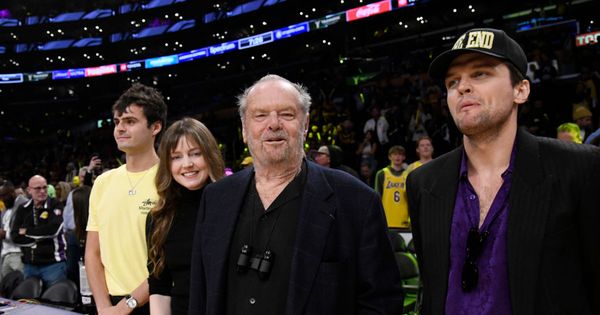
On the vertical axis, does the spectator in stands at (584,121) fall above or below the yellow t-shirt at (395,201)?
above

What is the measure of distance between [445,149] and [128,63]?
74.2ft

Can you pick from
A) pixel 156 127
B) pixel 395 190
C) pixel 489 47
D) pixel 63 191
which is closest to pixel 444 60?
pixel 489 47

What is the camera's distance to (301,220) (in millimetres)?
1832

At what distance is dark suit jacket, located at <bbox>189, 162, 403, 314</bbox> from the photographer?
5.74 feet

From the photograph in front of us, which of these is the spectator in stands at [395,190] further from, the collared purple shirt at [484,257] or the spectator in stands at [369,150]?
the collared purple shirt at [484,257]

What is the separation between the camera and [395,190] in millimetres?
6246

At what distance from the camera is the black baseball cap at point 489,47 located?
1649mm

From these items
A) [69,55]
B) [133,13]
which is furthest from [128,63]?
[69,55]

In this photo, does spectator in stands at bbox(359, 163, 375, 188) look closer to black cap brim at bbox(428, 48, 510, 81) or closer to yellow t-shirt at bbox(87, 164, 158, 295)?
yellow t-shirt at bbox(87, 164, 158, 295)

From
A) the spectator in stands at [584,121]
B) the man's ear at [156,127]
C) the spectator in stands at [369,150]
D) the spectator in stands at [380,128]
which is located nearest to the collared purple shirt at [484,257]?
the man's ear at [156,127]

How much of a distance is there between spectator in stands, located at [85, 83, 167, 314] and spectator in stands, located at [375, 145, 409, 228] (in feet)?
12.7

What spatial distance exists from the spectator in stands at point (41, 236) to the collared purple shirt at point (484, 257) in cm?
480

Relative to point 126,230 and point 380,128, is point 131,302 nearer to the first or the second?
point 126,230

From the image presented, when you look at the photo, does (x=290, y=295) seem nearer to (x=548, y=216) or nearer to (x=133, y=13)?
(x=548, y=216)
